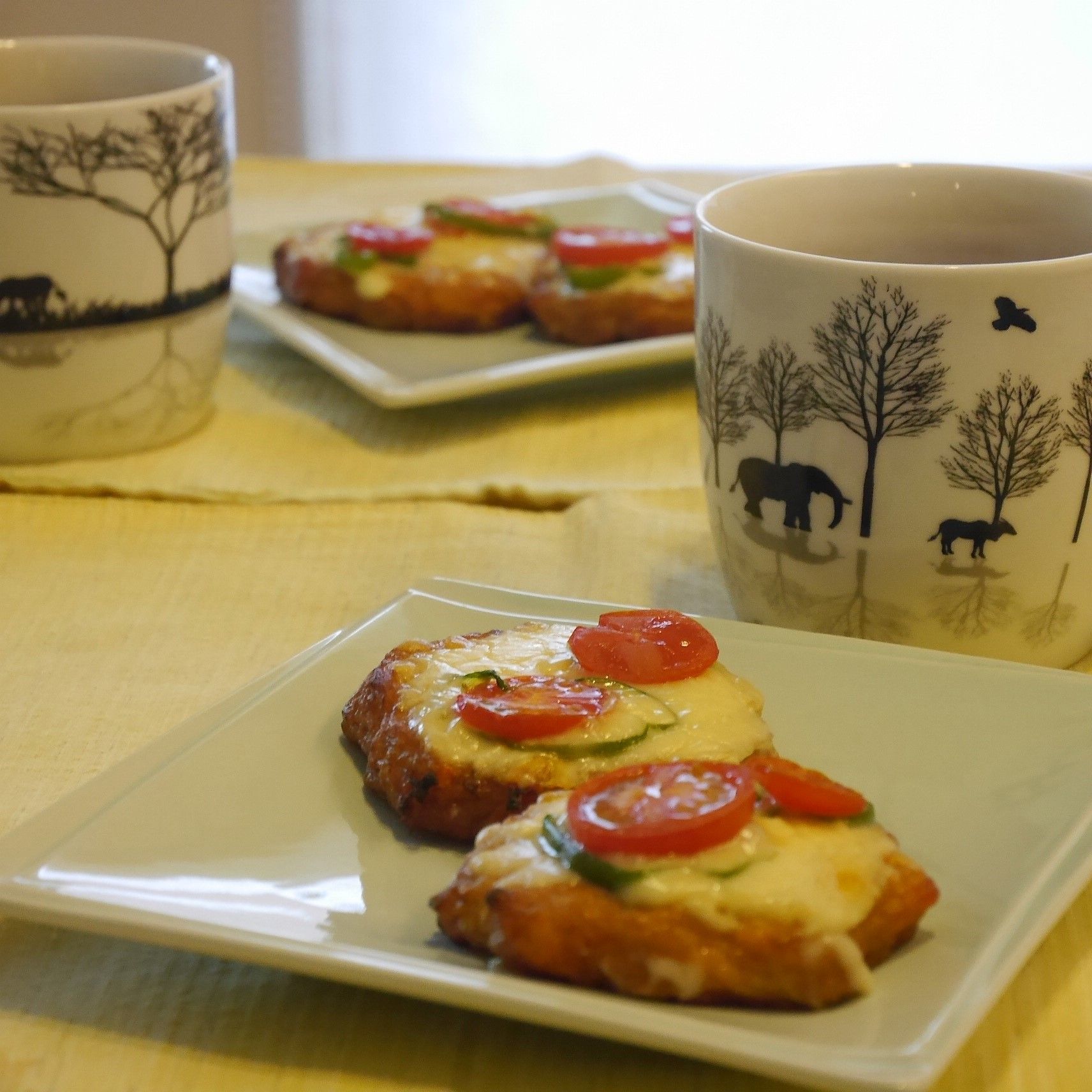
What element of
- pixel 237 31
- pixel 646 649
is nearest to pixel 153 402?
pixel 646 649

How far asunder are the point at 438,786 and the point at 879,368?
A: 443 mm

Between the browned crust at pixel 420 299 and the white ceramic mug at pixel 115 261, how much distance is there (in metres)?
0.26

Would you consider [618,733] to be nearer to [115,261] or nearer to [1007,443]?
[1007,443]

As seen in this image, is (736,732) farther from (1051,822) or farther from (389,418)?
(389,418)

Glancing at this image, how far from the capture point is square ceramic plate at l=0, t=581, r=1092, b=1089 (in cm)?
70

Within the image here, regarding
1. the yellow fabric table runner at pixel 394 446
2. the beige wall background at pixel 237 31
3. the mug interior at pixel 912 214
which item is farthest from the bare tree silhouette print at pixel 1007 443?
the beige wall background at pixel 237 31

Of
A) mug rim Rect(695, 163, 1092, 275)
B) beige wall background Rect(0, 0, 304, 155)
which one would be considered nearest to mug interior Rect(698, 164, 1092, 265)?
mug rim Rect(695, 163, 1092, 275)

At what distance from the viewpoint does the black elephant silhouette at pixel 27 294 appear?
1.54 metres

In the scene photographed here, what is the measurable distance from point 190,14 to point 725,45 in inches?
71.2

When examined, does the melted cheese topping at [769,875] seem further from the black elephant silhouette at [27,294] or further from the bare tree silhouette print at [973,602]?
the black elephant silhouette at [27,294]

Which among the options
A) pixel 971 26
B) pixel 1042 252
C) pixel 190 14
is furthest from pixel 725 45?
pixel 1042 252

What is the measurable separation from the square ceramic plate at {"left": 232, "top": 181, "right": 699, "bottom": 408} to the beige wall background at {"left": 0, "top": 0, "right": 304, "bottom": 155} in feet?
9.24

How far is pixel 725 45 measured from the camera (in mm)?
4855

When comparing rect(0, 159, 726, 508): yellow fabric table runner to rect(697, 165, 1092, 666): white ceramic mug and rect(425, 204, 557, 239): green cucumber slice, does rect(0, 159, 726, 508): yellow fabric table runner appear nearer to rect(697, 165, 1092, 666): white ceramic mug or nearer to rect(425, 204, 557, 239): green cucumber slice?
rect(425, 204, 557, 239): green cucumber slice
